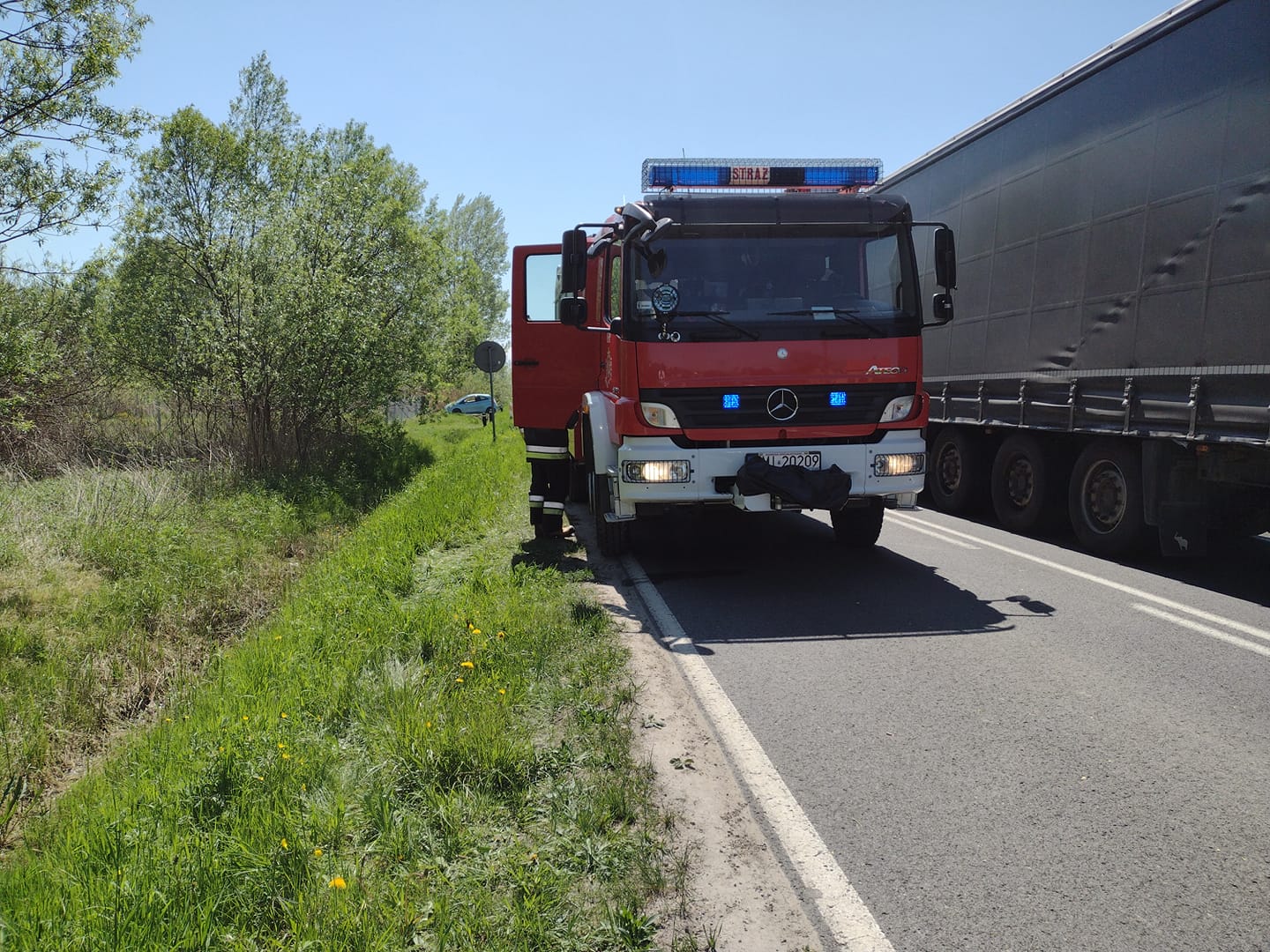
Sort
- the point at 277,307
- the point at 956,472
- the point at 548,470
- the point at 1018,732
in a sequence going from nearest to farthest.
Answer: the point at 1018,732
the point at 548,470
the point at 956,472
the point at 277,307

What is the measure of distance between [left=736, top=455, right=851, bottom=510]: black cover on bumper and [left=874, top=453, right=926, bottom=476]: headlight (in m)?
0.33

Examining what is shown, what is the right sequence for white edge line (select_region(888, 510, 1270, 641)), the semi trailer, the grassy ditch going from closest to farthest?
the grassy ditch, white edge line (select_region(888, 510, 1270, 641)), the semi trailer

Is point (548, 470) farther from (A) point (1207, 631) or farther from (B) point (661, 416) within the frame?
(A) point (1207, 631)

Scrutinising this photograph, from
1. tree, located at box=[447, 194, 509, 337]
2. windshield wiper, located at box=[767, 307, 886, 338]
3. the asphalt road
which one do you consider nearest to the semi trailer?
the asphalt road

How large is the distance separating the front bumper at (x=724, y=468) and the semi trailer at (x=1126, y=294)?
2.24m

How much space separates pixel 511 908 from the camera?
8.80 feet

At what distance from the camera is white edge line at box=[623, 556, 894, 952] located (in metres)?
2.68

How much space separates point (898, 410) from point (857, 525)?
5.35 feet

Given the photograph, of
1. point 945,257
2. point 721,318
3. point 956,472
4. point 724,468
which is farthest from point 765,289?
point 956,472

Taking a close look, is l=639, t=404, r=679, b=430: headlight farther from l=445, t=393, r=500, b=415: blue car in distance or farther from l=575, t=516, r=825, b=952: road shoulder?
l=445, t=393, r=500, b=415: blue car in distance

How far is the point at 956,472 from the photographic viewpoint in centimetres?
1105

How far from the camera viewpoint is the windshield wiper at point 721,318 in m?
6.61

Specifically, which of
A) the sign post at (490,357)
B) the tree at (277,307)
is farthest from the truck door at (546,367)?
the sign post at (490,357)

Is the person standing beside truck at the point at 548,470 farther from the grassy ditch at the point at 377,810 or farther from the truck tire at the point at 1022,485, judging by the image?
the truck tire at the point at 1022,485
